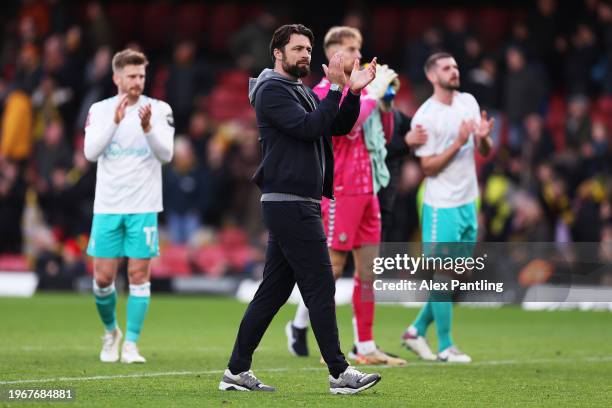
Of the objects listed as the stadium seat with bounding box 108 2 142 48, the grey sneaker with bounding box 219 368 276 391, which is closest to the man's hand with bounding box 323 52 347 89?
the grey sneaker with bounding box 219 368 276 391

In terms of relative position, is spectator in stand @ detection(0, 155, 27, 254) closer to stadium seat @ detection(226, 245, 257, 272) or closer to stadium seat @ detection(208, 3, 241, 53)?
stadium seat @ detection(226, 245, 257, 272)

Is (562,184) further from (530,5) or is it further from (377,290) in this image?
(377,290)

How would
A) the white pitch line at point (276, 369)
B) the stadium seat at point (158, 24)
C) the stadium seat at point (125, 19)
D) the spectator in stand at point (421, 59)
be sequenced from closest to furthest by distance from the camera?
the white pitch line at point (276, 369)
the spectator in stand at point (421, 59)
the stadium seat at point (158, 24)
the stadium seat at point (125, 19)

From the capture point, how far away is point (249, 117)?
2511cm

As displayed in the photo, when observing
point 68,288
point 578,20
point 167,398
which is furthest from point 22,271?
point 167,398

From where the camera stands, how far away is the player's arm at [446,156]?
38.4 feet

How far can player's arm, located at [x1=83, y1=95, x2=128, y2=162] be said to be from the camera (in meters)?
11.2

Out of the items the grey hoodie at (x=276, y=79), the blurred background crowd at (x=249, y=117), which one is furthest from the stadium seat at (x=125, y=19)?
the grey hoodie at (x=276, y=79)

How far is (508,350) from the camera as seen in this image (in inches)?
500

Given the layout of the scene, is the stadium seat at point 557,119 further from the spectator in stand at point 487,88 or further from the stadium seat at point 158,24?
the stadium seat at point 158,24

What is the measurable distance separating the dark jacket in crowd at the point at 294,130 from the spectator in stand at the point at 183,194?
536 inches

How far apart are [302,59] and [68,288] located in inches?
528

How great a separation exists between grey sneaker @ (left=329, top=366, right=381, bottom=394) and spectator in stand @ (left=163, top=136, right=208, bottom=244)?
45.6 feet

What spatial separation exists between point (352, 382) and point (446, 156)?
→ 361 centimetres
